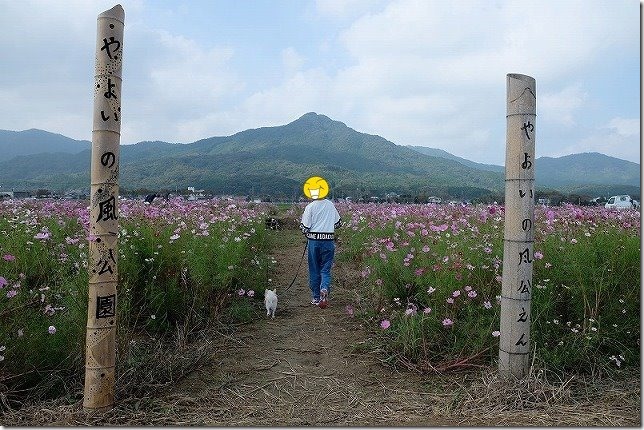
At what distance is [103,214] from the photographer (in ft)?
10.5

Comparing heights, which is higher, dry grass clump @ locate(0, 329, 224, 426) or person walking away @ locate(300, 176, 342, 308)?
person walking away @ locate(300, 176, 342, 308)

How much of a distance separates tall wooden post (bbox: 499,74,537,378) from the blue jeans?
121 inches

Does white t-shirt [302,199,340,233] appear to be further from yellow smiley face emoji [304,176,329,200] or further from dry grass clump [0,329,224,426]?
dry grass clump [0,329,224,426]

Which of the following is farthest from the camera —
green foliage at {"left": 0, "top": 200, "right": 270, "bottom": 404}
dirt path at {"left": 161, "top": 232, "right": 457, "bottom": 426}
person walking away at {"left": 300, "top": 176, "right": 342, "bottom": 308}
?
person walking away at {"left": 300, "top": 176, "right": 342, "bottom": 308}

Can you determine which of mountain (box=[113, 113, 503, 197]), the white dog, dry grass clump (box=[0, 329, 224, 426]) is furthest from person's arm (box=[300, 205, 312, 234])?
mountain (box=[113, 113, 503, 197])

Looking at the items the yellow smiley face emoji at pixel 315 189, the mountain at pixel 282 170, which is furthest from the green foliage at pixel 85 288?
the mountain at pixel 282 170

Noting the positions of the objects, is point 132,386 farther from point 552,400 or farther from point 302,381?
point 552,400

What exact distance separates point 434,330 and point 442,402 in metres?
0.90

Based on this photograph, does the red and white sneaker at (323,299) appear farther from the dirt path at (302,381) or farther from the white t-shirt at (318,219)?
the white t-shirt at (318,219)

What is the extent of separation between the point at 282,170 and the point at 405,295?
90.5 meters

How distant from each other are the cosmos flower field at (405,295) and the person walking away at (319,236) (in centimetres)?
63

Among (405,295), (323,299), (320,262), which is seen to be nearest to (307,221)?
(320,262)

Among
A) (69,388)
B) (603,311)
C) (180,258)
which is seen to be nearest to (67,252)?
(180,258)

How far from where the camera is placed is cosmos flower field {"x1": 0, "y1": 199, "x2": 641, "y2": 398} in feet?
12.3
